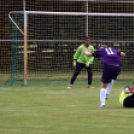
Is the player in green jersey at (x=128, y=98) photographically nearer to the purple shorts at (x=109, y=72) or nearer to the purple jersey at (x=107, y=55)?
the purple shorts at (x=109, y=72)

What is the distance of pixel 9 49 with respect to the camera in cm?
2411

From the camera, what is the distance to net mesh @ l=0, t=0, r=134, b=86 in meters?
16.9

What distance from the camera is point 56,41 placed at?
1666 centimetres

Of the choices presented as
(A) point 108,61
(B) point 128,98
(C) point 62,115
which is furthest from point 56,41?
(C) point 62,115

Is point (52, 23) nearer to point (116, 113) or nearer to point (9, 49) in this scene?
point (9, 49)

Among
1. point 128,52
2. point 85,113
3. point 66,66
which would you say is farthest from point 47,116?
point 128,52

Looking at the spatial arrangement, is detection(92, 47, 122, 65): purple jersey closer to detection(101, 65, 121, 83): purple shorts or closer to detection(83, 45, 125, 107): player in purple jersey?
detection(83, 45, 125, 107): player in purple jersey

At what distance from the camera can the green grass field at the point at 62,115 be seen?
21.5ft

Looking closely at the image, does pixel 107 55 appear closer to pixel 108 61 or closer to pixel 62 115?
pixel 108 61

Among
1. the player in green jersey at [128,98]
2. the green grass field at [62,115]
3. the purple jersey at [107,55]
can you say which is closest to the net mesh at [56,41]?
the green grass field at [62,115]

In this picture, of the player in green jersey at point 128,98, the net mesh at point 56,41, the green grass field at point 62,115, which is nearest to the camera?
the green grass field at point 62,115

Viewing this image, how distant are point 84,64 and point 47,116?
6.97 m

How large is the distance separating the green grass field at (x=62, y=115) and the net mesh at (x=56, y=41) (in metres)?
4.86

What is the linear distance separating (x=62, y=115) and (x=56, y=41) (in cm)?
880
